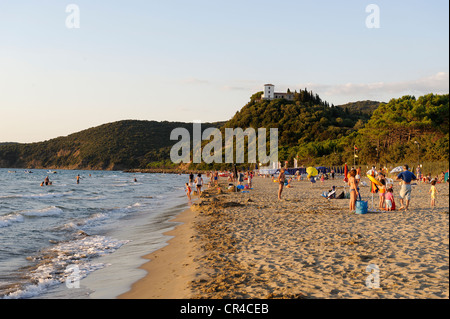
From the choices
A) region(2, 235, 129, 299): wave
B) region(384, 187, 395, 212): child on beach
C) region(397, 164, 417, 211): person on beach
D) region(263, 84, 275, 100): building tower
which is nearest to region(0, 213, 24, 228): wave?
region(2, 235, 129, 299): wave

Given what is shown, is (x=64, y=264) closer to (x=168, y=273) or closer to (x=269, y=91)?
(x=168, y=273)

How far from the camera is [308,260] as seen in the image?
6.93m

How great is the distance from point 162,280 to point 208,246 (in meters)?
2.38

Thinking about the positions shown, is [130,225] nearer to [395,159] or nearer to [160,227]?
[160,227]

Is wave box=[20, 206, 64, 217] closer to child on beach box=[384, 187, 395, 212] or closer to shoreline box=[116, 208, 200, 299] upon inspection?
shoreline box=[116, 208, 200, 299]

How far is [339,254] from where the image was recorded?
23.6ft

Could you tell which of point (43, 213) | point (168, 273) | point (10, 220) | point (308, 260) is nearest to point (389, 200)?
point (308, 260)

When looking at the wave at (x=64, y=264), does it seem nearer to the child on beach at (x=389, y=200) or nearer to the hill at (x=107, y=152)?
the child on beach at (x=389, y=200)

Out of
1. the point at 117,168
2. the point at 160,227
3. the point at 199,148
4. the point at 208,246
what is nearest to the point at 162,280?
the point at 208,246

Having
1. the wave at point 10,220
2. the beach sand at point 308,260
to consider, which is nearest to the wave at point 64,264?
the beach sand at point 308,260

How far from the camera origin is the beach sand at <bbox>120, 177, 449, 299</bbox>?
5.21 metres

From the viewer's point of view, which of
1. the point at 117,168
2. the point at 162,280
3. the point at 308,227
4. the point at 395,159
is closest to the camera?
the point at 162,280
